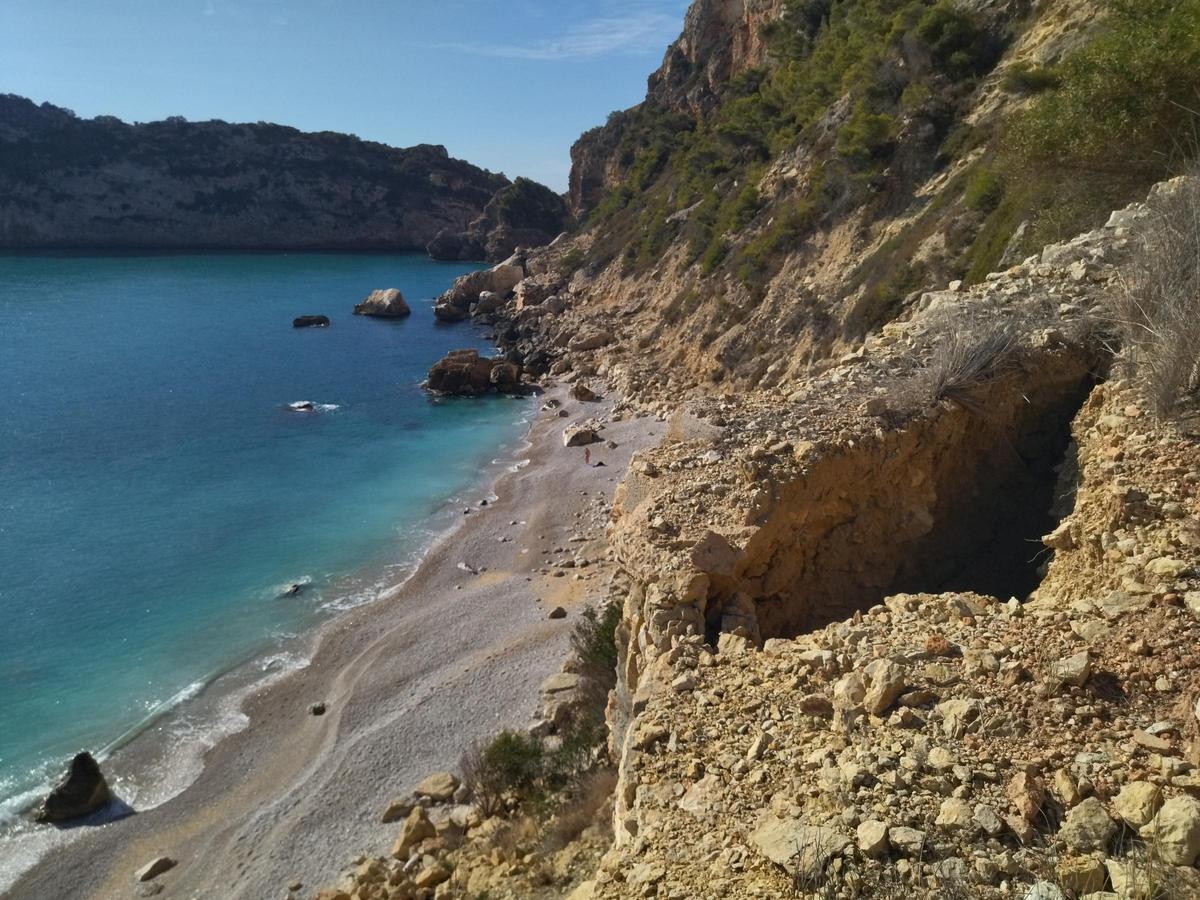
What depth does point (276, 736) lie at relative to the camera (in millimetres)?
16562

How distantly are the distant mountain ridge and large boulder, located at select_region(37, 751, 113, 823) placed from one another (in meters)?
101

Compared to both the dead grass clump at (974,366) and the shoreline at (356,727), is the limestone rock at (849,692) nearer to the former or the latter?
the dead grass clump at (974,366)

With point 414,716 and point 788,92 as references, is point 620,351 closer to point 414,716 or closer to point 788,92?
point 788,92

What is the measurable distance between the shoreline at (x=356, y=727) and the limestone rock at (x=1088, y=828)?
433 inches

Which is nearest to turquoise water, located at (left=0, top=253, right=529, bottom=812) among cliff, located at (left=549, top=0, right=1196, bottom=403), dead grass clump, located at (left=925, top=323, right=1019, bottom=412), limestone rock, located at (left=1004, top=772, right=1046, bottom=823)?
cliff, located at (left=549, top=0, right=1196, bottom=403)

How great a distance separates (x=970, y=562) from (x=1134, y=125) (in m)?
11.9

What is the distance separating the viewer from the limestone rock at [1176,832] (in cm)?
418

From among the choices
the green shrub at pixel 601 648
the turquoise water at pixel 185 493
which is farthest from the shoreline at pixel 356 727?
the turquoise water at pixel 185 493

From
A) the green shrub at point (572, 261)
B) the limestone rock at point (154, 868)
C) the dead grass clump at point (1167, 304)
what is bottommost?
the limestone rock at point (154, 868)

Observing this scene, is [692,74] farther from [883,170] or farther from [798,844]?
[798,844]

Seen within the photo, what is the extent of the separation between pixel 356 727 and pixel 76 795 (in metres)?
4.91

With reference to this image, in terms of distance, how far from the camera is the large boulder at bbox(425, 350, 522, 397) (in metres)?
43.7

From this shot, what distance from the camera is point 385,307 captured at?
6975cm

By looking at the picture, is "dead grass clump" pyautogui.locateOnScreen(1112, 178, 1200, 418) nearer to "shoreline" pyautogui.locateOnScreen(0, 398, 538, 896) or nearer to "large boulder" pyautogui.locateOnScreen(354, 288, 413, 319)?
"shoreline" pyautogui.locateOnScreen(0, 398, 538, 896)
